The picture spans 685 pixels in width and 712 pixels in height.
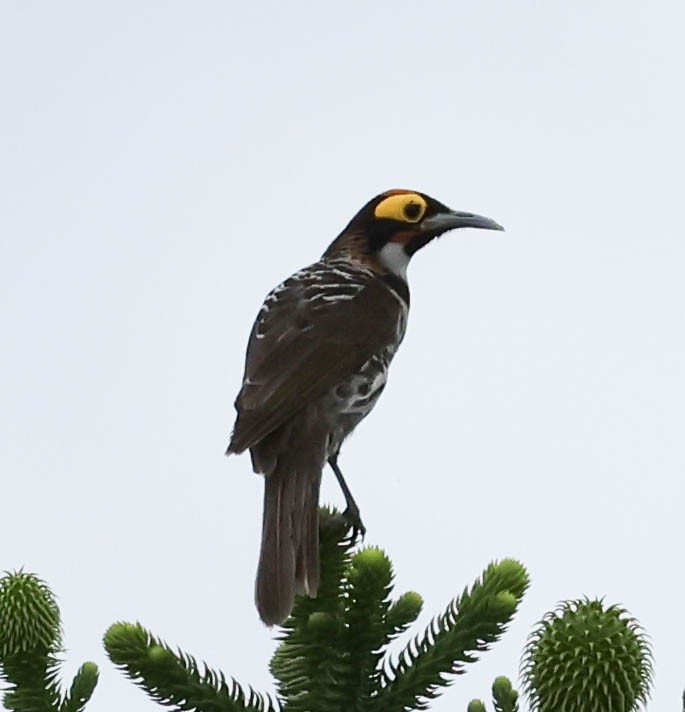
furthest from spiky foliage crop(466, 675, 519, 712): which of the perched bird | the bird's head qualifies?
the bird's head

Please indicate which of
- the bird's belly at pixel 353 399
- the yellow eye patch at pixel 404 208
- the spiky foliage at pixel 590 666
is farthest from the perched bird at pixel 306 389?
the spiky foliage at pixel 590 666

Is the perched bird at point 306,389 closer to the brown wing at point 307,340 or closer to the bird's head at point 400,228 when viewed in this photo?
the brown wing at point 307,340

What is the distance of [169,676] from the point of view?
4281 mm

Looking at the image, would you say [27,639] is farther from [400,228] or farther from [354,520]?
[400,228]

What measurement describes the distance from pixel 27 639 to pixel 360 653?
3.61ft

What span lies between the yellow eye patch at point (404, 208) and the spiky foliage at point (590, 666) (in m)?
4.50

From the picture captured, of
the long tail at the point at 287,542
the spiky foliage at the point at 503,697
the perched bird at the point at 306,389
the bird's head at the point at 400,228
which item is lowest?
the spiky foliage at the point at 503,697

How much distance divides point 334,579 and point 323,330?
6.04 ft

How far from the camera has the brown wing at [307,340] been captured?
623 cm

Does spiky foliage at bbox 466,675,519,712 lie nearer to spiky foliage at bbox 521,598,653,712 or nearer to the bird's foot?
spiky foliage at bbox 521,598,653,712

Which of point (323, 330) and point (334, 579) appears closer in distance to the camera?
point (334, 579)

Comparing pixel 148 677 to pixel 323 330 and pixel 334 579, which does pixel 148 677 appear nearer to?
pixel 334 579

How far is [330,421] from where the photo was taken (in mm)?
6547

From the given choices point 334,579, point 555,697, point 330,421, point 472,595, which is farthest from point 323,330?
point 555,697
